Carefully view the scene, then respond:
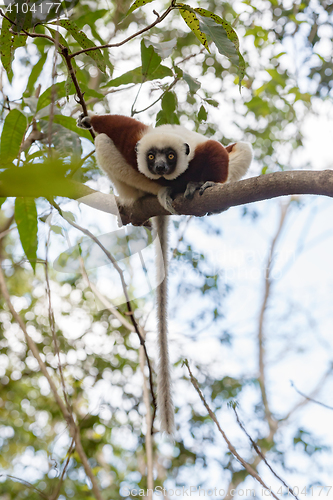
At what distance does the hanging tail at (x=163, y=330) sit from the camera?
2.26m

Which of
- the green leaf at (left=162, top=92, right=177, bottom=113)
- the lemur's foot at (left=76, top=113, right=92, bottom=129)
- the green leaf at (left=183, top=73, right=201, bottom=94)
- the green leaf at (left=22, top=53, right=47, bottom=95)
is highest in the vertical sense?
the green leaf at (left=22, top=53, right=47, bottom=95)

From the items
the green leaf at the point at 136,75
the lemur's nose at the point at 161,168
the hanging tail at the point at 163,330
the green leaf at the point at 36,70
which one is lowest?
the hanging tail at the point at 163,330

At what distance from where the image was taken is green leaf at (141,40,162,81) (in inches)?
84.9

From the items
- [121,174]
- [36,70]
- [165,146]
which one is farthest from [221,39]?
[36,70]

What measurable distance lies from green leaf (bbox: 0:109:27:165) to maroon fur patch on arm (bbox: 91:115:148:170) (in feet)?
1.97

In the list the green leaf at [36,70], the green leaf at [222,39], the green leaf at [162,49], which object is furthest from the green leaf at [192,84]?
the green leaf at [36,70]

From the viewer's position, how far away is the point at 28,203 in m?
2.16

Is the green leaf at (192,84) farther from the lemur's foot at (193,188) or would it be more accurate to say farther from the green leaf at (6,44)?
the green leaf at (6,44)

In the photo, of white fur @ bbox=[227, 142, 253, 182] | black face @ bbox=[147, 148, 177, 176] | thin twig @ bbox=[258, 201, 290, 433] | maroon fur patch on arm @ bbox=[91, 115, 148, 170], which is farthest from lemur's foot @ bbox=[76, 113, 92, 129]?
thin twig @ bbox=[258, 201, 290, 433]

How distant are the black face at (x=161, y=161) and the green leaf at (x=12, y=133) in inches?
32.1

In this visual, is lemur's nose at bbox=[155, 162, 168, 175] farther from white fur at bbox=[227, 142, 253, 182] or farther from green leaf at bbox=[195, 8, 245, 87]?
green leaf at bbox=[195, 8, 245, 87]

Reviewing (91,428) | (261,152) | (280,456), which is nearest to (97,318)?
(91,428)

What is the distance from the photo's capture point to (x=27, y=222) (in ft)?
7.12

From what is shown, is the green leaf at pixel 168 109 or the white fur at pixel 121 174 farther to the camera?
the white fur at pixel 121 174
